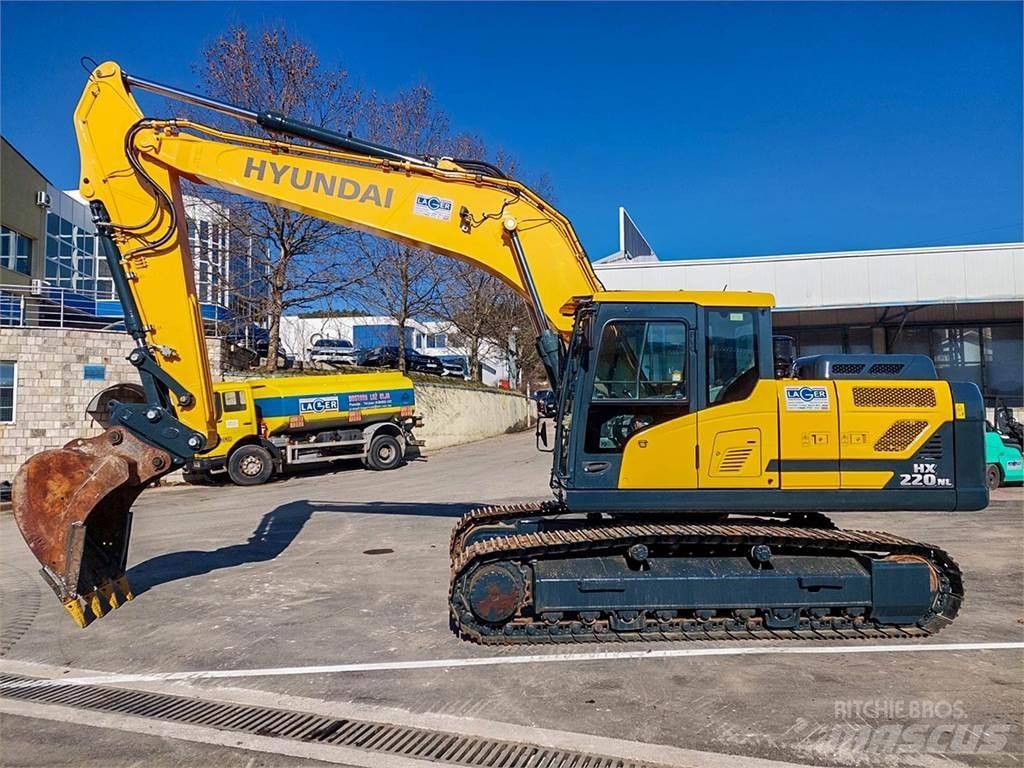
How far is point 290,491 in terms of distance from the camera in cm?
1738

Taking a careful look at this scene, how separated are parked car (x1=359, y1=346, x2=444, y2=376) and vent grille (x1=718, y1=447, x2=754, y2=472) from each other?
2598 centimetres

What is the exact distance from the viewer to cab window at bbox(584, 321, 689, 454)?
253 inches

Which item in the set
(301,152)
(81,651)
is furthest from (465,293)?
(81,651)

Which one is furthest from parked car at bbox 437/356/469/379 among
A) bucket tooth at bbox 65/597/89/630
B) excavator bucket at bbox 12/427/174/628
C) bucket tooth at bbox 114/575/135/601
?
bucket tooth at bbox 65/597/89/630

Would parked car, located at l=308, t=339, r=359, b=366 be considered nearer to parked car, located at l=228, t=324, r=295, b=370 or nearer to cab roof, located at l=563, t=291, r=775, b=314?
parked car, located at l=228, t=324, r=295, b=370

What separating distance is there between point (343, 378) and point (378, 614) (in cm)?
1462

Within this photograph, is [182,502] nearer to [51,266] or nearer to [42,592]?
[42,592]

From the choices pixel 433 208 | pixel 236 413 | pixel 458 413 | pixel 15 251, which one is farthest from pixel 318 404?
pixel 15 251

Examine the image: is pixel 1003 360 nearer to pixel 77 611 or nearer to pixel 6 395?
pixel 77 611

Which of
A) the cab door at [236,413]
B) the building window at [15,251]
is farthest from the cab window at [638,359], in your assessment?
the building window at [15,251]

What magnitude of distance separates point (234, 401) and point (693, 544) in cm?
1557

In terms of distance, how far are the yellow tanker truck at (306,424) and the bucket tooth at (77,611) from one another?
11.5 m

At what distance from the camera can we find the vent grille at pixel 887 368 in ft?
22.0

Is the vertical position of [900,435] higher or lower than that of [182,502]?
higher
